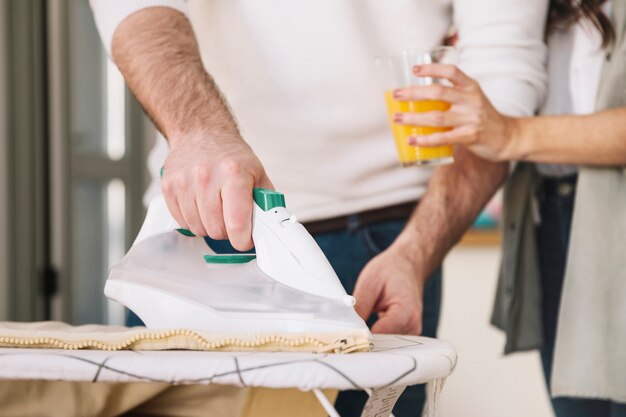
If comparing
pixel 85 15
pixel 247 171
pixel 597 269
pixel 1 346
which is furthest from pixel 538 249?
pixel 85 15

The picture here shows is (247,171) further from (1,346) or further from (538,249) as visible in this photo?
(538,249)

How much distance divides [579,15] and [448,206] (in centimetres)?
37

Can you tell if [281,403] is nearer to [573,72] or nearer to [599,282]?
[599,282]

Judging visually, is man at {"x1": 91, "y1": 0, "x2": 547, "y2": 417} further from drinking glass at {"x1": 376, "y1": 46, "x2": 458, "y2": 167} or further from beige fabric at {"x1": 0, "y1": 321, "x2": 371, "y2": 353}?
beige fabric at {"x1": 0, "y1": 321, "x2": 371, "y2": 353}

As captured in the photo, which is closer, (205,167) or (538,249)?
(205,167)

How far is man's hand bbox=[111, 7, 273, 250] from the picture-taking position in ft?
2.22

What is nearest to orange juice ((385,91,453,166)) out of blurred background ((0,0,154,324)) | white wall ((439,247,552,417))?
blurred background ((0,0,154,324))

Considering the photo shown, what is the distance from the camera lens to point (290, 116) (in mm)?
1173

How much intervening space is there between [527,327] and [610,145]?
1.33ft

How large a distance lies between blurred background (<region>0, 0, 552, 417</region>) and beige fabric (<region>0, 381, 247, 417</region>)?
4.02ft

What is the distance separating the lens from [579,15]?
1.21 meters

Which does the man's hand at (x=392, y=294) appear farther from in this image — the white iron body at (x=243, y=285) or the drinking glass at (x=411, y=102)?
the white iron body at (x=243, y=285)

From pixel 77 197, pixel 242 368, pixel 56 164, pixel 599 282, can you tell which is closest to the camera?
pixel 242 368

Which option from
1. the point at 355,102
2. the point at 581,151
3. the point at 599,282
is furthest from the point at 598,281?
the point at 355,102
